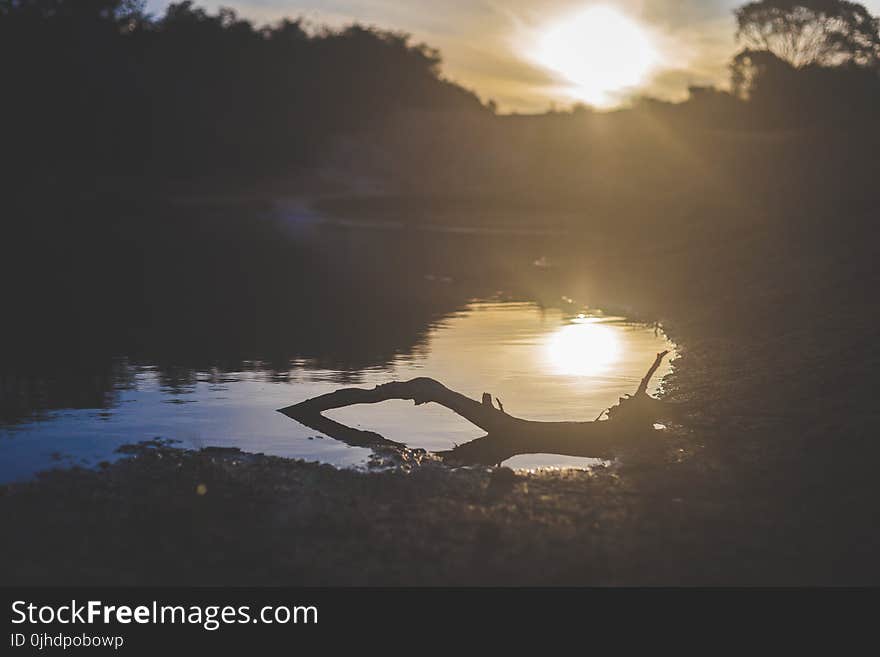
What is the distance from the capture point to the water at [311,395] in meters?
14.2

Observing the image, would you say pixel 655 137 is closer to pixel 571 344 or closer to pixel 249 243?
pixel 249 243

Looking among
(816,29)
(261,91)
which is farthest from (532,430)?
(261,91)

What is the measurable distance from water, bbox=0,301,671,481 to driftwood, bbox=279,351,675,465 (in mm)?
285

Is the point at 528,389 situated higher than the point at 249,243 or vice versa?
the point at 249,243

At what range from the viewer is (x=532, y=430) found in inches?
546

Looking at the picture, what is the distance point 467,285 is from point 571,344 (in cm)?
1462

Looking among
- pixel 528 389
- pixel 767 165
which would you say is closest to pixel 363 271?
pixel 767 165

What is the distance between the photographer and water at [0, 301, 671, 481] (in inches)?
560

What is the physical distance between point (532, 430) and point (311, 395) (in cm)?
499

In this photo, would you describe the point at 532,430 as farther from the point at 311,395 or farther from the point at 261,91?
the point at 261,91

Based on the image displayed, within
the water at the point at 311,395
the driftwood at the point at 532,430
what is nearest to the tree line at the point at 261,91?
the water at the point at 311,395

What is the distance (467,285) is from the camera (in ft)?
124

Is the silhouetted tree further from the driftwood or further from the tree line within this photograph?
the driftwood

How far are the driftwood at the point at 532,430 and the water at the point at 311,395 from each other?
0.28 meters
